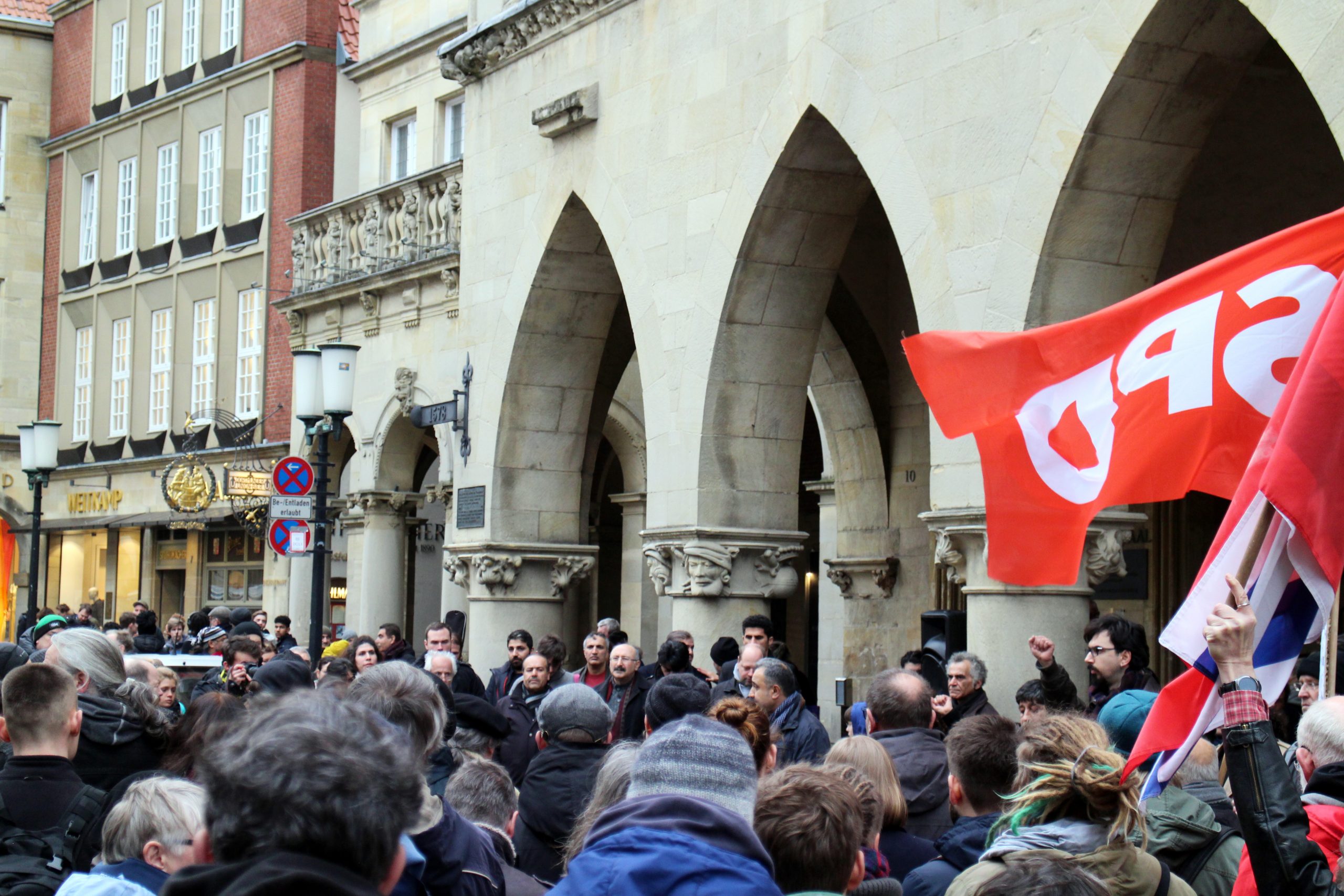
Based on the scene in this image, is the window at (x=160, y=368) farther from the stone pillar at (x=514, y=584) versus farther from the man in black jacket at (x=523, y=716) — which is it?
the man in black jacket at (x=523, y=716)

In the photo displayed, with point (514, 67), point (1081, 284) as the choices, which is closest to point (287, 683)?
point (1081, 284)

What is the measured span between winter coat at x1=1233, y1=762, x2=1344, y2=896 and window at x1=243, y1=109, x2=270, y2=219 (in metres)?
25.3

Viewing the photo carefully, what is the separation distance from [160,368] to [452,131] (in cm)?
941

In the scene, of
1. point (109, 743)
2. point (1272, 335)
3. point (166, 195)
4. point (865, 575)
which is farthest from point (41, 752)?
point (166, 195)

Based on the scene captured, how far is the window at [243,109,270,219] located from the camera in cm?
2791

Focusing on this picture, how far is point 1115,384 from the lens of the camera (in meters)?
6.41

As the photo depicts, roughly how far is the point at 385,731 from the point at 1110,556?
25.1 feet

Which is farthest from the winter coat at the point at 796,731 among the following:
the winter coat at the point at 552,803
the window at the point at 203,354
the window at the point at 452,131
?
the window at the point at 203,354

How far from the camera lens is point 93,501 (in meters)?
32.1

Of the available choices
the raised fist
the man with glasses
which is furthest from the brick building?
the man with glasses

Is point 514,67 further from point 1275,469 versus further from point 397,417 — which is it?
point 1275,469

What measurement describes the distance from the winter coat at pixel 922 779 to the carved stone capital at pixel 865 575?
382 inches

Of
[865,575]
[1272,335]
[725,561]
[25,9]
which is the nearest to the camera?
[1272,335]

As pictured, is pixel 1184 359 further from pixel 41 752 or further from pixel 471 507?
pixel 471 507
